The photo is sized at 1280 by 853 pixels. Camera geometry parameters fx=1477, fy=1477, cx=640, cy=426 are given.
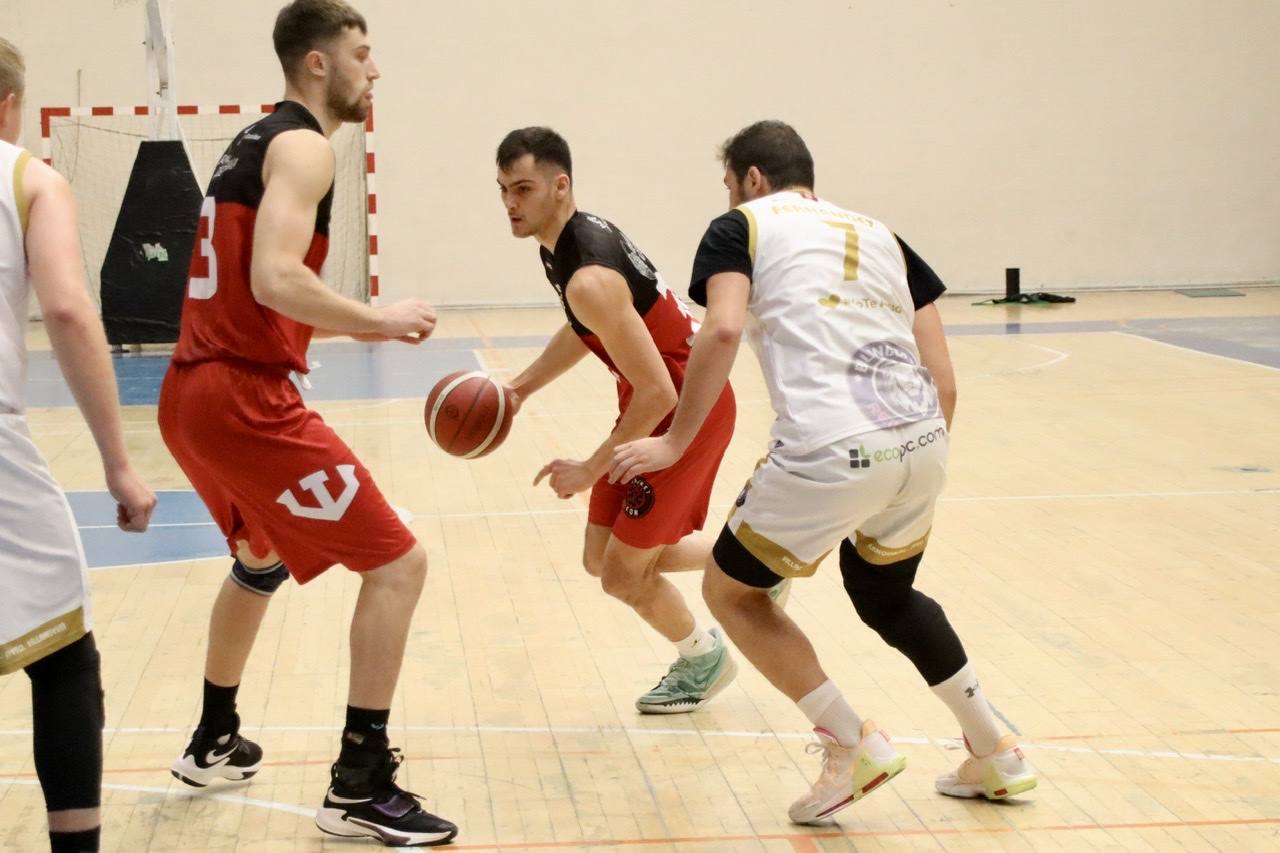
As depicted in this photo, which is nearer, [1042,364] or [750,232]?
[750,232]

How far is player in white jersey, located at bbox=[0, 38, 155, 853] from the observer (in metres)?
2.62

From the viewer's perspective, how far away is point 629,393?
4.29 metres

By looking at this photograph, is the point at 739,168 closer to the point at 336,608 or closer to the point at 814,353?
the point at 814,353

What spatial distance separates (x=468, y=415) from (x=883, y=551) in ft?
4.55

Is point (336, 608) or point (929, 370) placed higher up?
point (929, 370)

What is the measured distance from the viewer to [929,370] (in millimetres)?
3480

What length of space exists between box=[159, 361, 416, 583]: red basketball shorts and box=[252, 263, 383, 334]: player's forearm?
0.81ft

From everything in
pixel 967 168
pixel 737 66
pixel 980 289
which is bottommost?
pixel 980 289

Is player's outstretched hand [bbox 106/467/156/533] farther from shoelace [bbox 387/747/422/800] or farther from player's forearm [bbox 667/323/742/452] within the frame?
player's forearm [bbox 667/323/742/452]

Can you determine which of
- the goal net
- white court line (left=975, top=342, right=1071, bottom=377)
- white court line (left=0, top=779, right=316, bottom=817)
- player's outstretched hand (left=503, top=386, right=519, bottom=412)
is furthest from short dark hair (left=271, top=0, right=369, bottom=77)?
the goal net

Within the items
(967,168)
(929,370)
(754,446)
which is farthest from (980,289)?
(929,370)

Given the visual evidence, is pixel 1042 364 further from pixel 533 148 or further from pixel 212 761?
pixel 212 761

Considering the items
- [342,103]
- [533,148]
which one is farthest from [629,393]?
[342,103]

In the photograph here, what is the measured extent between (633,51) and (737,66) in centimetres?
112
